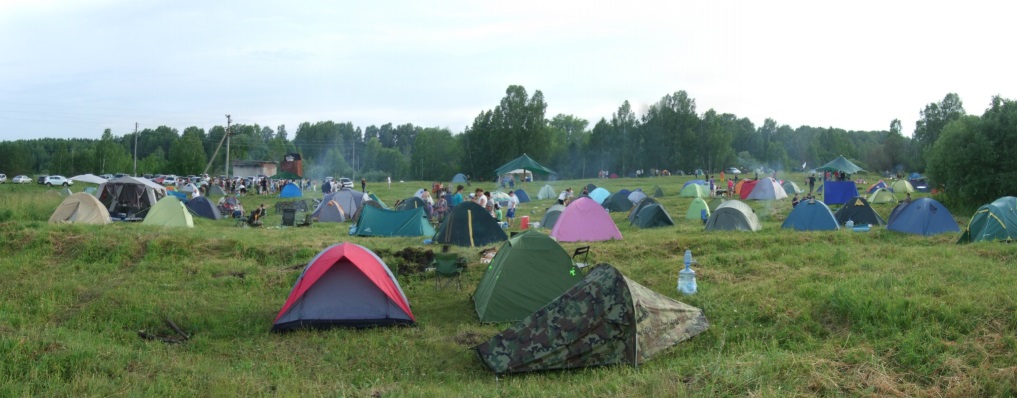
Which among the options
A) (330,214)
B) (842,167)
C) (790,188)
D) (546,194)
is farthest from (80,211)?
(842,167)

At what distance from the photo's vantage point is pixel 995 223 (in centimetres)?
1402

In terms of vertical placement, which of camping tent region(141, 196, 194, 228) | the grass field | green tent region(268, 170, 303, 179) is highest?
green tent region(268, 170, 303, 179)

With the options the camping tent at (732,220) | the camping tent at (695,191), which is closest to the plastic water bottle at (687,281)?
the camping tent at (732,220)

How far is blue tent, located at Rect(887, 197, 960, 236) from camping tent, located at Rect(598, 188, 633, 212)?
12797 mm

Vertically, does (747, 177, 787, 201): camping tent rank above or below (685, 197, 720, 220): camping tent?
above

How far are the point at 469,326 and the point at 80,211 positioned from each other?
612 inches

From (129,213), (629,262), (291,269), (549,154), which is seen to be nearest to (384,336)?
(291,269)

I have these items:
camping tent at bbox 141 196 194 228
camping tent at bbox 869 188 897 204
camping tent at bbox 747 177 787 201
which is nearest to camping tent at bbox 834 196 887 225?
camping tent at bbox 869 188 897 204

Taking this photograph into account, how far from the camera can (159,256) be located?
14.7m

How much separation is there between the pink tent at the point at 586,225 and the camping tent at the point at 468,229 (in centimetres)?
177

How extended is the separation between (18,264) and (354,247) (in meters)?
8.41

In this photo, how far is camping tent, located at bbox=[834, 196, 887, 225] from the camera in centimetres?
2097

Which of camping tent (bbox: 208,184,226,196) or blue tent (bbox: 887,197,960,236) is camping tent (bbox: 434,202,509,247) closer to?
blue tent (bbox: 887,197,960,236)

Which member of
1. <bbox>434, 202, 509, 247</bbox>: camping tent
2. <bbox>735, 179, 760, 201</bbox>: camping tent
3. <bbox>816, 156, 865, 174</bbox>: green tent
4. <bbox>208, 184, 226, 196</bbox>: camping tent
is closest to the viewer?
<bbox>434, 202, 509, 247</bbox>: camping tent
